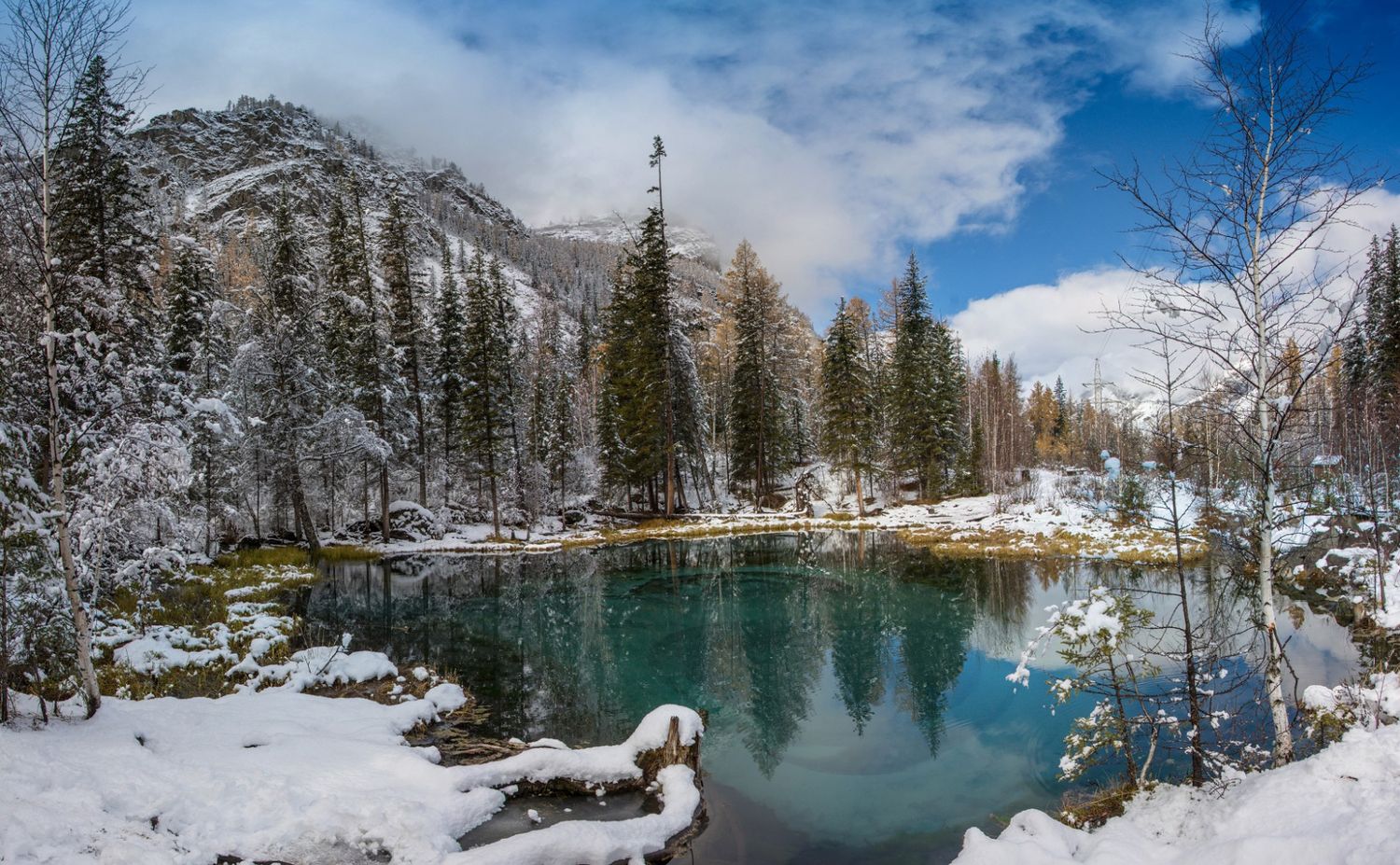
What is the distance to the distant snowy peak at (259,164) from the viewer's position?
111750 mm

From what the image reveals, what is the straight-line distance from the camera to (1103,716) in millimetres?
7137

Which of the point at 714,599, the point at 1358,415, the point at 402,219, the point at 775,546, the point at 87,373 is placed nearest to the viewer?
the point at 87,373

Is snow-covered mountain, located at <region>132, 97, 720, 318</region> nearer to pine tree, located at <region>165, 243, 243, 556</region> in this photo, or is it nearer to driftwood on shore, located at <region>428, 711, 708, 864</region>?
pine tree, located at <region>165, 243, 243, 556</region>

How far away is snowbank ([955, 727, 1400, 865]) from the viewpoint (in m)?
3.71

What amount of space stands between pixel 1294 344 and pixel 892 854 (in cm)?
661

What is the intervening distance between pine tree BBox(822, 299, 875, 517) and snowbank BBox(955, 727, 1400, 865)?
95.5ft

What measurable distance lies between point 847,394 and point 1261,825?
30.4m

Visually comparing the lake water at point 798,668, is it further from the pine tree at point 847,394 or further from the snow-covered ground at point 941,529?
the pine tree at point 847,394

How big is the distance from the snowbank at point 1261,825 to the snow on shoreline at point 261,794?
12.1ft

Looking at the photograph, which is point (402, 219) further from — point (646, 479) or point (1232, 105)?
point (1232, 105)

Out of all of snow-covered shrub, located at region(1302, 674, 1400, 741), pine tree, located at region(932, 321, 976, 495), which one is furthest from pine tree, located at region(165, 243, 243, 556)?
pine tree, located at region(932, 321, 976, 495)

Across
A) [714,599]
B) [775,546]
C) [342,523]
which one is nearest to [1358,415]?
[775,546]

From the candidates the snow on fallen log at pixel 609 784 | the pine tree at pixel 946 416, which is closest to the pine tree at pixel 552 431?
the pine tree at pixel 946 416

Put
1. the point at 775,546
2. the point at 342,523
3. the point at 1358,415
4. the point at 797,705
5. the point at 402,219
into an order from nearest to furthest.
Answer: the point at 797,705
the point at 1358,415
the point at 775,546
the point at 402,219
the point at 342,523
